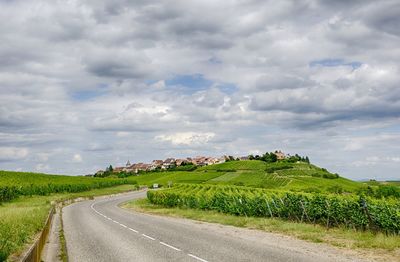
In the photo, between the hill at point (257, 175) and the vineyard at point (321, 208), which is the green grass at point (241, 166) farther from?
the vineyard at point (321, 208)

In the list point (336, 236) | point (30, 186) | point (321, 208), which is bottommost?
point (336, 236)

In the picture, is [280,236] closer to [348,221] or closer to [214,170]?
[348,221]

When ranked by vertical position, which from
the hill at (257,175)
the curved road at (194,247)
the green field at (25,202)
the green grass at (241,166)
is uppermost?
the green grass at (241,166)

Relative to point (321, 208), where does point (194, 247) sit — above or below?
below

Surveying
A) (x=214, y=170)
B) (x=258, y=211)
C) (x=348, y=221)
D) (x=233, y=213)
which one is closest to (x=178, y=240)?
(x=348, y=221)

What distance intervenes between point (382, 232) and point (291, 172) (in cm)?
12584

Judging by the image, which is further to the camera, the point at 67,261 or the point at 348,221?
the point at 348,221

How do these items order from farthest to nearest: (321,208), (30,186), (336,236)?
A: (30,186) < (321,208) < (336,236)

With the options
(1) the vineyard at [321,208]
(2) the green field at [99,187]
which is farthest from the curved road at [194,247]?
(1) the vineyard at [321,208]

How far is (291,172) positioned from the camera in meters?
145

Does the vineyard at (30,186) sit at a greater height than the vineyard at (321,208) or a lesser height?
greater

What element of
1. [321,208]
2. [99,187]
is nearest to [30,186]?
[99,187]

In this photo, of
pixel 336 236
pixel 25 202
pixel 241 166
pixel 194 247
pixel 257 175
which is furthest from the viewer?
pixel 241 166

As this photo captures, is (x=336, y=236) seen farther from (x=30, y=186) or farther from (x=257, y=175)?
(x=257, y=175)
